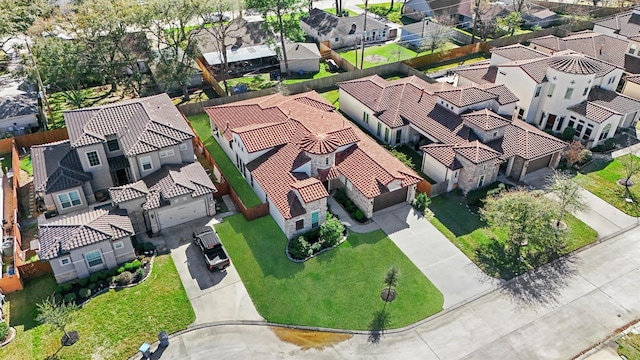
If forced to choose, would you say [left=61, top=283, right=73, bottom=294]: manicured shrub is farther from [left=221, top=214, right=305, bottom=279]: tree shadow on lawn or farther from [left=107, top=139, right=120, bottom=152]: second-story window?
[left=107, top=139, right=120, bottom=152]: second-story window

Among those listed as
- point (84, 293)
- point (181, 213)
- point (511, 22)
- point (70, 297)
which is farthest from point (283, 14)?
point (70, 297)

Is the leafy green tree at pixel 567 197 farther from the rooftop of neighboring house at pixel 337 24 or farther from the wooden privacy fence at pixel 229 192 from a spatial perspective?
the rooftop of neighboring house at pixel 337 24

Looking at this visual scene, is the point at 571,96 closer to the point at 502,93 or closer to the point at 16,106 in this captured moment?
the point at 502,93

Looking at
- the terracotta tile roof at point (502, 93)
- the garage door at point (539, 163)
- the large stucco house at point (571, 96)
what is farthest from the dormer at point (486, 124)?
the large stucco house at point (571, 96)

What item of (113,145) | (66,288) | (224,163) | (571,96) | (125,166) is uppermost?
(113,145)

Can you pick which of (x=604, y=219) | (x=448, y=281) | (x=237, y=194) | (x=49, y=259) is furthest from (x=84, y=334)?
(x=604, y=219)

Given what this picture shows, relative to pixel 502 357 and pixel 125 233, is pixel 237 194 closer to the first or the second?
pixel 125 233
